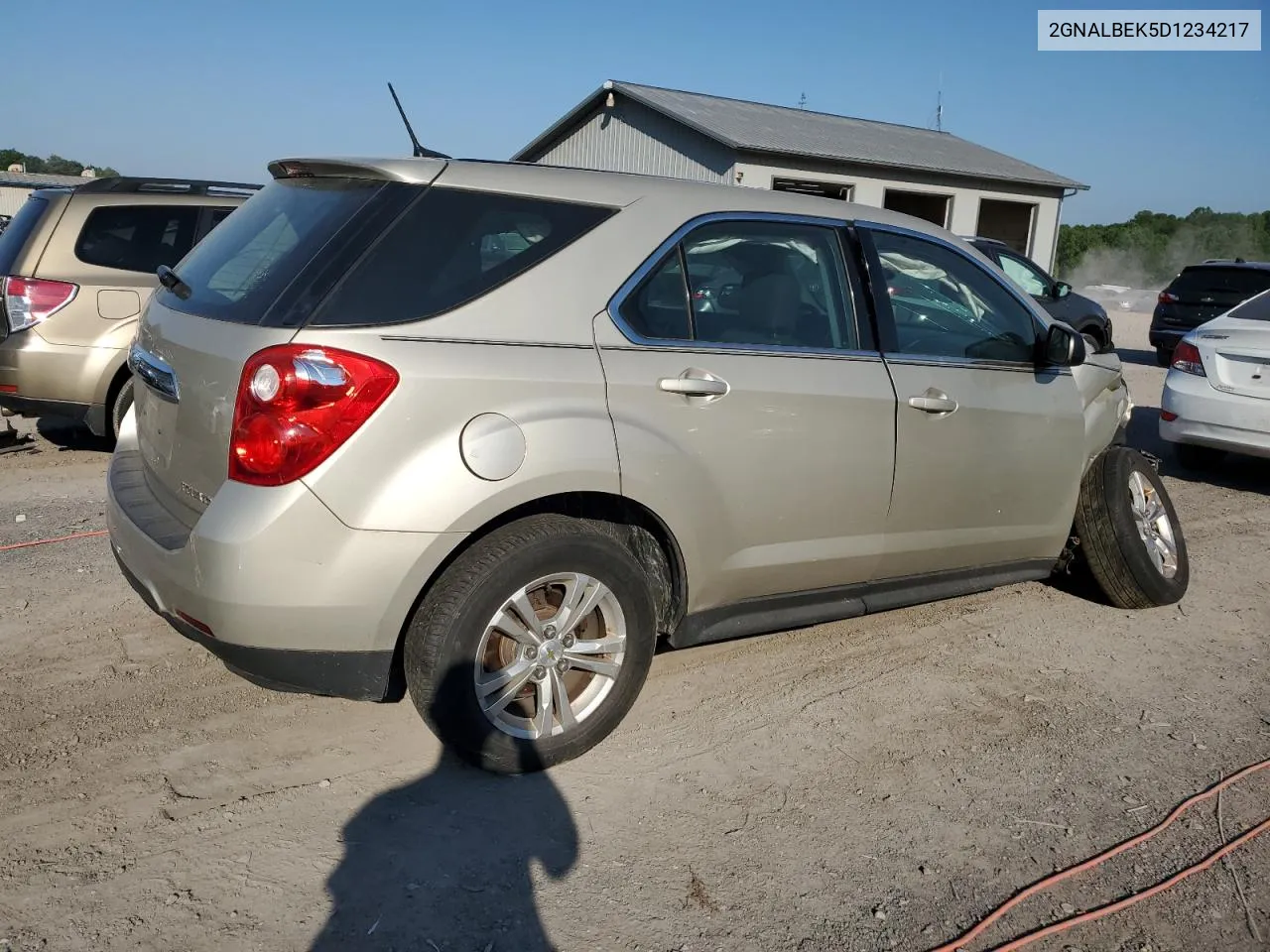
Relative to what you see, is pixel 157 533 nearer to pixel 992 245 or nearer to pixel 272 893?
pixel 272 893

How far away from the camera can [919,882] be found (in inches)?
116

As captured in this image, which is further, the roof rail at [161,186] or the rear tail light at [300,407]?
the roof rail at [161,186]

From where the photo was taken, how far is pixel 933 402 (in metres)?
4.06

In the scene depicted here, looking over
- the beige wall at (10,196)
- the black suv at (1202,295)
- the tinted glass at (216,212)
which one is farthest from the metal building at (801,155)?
the beige wall at (10,196)

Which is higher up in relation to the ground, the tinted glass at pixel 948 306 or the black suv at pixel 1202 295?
the tinted glass at pixel 948 306

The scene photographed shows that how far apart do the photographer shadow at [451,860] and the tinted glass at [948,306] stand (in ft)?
7.09

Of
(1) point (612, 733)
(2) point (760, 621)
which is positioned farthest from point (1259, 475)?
(1) point (612, 733)

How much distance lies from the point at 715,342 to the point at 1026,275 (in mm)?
10979

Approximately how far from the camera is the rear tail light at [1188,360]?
7840mm

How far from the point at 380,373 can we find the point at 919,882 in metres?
2.03

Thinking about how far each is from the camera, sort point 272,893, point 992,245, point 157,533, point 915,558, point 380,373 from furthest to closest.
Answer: point 992,245
point 915,558
point 157,533
point 380,373
point 272,893

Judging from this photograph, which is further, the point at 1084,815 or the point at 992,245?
the point at 992,245

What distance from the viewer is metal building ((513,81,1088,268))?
21781 mm

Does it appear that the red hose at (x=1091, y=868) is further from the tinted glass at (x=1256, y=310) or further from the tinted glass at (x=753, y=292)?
the tinted glass at (x=1256, y=310)
